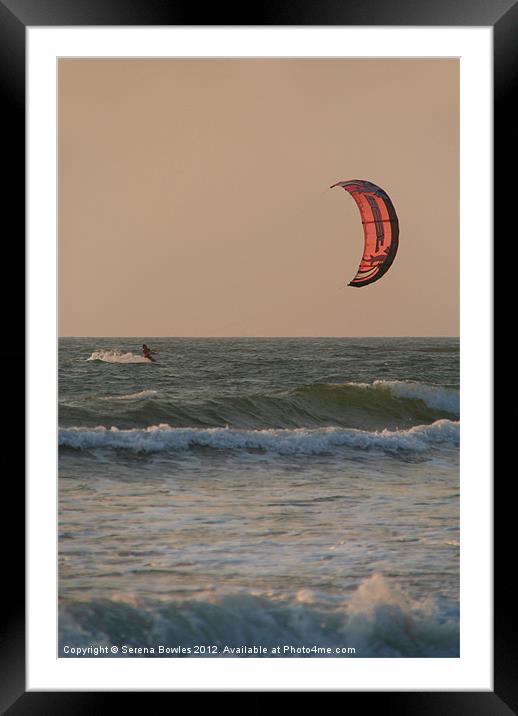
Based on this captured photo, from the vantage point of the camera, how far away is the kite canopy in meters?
3.27

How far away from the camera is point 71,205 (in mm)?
3213

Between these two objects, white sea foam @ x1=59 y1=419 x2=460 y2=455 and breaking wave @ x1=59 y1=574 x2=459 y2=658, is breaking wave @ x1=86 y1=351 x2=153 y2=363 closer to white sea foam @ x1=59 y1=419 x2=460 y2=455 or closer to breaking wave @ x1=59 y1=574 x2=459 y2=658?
white sea foam @ x1=59 y1=419 x2=460 y2=455

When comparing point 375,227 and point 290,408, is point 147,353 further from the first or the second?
point 375,227

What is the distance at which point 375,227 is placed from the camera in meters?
3.35

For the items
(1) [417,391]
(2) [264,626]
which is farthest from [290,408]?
(2) [264,626]

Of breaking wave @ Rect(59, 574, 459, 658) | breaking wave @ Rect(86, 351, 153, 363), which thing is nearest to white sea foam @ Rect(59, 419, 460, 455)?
breaking wave @ Rect(86, 351, 153, 363)

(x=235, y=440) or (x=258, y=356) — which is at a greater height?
(x=258, y=356)

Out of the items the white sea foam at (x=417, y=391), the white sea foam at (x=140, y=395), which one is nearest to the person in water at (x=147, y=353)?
the white sea foam at (x=140, y=395)

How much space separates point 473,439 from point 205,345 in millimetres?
1415

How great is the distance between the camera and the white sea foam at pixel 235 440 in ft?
10.8

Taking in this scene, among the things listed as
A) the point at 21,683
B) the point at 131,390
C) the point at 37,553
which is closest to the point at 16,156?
the point at 131,390

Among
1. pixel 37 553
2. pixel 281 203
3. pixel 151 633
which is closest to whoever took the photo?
pixel 37 553

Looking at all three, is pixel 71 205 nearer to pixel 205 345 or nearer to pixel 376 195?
pixel 205 345

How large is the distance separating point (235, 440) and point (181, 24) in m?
1.84
